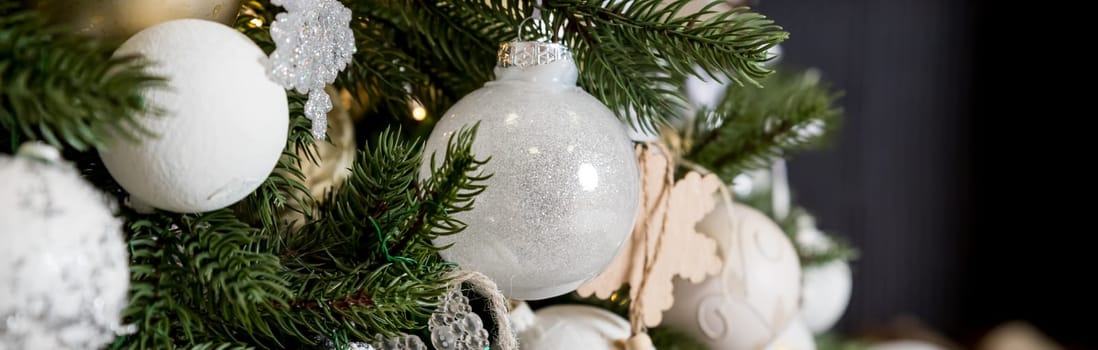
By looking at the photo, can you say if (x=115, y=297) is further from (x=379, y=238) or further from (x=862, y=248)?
(x=862, y=248)

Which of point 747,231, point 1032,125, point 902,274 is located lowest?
point 902,274

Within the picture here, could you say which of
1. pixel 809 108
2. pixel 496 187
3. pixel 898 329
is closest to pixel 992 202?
pixel 898 329

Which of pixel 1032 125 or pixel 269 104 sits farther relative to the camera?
pixel 1032 125

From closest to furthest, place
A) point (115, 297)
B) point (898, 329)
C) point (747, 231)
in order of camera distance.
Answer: point (115, 297) → point (747, 231) → point (898, 329)

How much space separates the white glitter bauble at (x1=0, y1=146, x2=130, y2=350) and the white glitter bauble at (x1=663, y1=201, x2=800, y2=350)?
1.13 feet

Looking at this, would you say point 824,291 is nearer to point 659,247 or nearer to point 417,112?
point 659,247

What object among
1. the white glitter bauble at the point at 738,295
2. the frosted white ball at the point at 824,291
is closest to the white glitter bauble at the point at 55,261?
the white glitter bauble at the point at 738,295

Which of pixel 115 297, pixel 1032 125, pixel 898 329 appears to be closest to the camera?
pixel 115 297

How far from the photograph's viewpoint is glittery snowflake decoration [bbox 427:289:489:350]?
0.32 m

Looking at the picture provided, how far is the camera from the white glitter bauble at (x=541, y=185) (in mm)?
329

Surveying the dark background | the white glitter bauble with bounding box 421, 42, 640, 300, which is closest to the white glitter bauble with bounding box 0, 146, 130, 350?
the white glitter bauble with bounding box 421, 42, 640, 300

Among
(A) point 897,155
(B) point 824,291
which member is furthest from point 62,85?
(A) point 897,155

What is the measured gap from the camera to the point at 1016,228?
1936 millimetres

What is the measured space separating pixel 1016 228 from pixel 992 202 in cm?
7
